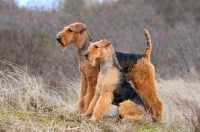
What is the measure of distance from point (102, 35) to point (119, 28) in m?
2.29

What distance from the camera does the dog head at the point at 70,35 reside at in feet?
18.5

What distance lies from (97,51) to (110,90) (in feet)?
1.85

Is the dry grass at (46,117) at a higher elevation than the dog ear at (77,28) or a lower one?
lower

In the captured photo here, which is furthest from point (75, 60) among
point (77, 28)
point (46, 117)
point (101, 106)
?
point (101, 106)

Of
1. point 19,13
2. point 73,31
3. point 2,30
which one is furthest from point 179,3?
point 73,31

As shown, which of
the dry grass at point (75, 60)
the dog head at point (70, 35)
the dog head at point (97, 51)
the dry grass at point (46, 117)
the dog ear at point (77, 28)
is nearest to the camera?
the dry grass at point (46, 117)

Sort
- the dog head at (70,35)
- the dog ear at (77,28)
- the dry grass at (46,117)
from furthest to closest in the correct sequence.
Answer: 1. the dog ear at (77,28)
2. the dog head at (70,35)
3. the dry grass at (46,117)

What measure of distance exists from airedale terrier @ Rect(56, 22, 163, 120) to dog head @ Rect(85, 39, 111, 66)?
0.27 meters

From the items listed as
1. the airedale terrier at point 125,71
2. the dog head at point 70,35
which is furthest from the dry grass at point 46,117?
the dog head at point 70,35

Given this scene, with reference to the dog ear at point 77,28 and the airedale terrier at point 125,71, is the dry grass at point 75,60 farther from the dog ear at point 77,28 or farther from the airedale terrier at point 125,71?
the dog ear at point 77,28

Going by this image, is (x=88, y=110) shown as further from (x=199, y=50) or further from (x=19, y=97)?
(x=199, y=50)

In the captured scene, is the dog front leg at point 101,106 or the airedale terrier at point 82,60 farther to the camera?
the airedale terrier at point 82,60

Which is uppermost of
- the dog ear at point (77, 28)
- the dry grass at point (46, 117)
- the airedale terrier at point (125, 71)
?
the dog ear at point (77, 28)

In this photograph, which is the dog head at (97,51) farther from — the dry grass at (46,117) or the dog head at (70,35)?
the dry grass at (46,117)
